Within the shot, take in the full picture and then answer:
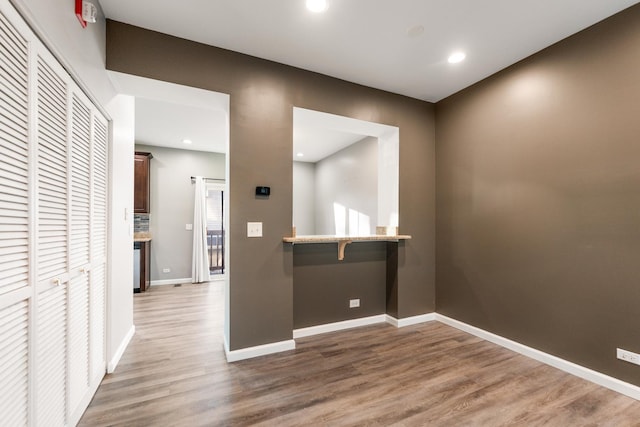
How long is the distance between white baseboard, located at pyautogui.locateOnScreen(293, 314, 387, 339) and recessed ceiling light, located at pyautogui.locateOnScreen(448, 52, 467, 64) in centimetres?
298

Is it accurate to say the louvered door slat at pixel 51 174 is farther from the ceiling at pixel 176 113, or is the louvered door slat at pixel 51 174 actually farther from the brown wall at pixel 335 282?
the brown wall at pixel 335 282

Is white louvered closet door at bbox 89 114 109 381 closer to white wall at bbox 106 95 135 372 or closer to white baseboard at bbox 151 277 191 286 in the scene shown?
white wall at bbox 106 95 135 372

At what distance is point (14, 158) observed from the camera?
45.6 inches

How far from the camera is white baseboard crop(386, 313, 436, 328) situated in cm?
336

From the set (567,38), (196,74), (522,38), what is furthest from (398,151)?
(196,74)

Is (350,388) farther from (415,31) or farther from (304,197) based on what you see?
(304,197)

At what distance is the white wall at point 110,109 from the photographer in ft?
4.46

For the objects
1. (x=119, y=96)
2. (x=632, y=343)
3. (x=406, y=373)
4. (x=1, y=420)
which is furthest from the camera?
(x=119, y=96)

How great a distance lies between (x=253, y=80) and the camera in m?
2.66

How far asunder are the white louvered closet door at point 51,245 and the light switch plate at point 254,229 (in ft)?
4.18

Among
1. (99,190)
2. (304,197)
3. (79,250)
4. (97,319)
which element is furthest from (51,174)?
(304,197)

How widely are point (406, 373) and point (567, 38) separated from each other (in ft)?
10.4

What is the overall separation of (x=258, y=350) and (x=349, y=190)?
3722 millimetres

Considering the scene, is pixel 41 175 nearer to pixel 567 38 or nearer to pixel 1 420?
pixel 1 420
